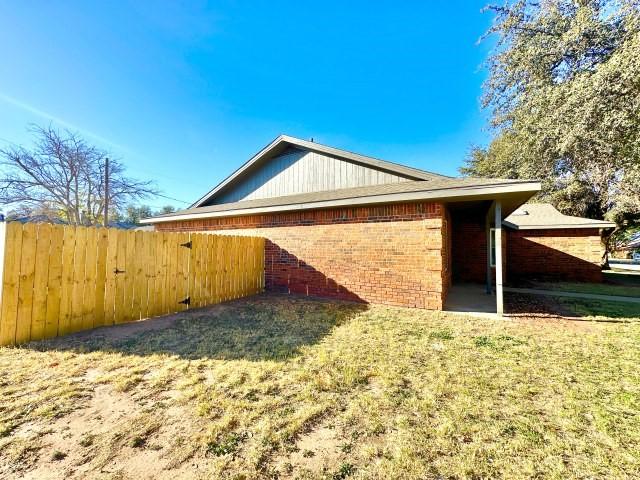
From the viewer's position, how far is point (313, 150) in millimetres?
9562

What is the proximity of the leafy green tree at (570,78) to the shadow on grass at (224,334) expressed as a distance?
8239 millimetres

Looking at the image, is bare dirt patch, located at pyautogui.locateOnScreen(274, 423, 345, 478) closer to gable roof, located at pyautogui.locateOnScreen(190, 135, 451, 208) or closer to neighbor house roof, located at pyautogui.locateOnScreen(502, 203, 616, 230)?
gable roof, located at pyautogui.locateOnScreen(190, 135, 451, 208)

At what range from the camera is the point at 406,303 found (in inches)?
237

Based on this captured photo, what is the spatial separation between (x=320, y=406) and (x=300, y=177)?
8519mm

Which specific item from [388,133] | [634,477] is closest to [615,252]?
[388,133]

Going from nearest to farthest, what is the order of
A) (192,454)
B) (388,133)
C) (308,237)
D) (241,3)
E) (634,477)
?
(634,477)
(192,454)
(308,237)
(241,3)
(388,133)

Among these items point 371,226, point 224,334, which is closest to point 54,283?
point 224,334

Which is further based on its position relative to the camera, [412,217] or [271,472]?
[412,217]

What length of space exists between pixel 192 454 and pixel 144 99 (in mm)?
14909

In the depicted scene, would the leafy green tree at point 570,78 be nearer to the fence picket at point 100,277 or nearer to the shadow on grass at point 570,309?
the shadow on grass at point 570,309

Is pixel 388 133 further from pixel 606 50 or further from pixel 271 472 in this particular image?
pixel 271 472

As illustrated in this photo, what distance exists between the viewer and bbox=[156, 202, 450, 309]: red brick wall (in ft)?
19.1

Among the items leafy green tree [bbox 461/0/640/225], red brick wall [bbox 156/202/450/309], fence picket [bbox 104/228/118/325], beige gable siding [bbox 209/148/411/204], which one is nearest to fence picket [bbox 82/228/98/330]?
fence picket [bbox 104/228/118/325]

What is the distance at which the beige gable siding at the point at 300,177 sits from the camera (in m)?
8.71
